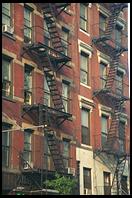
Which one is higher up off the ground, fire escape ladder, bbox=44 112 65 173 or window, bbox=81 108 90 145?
window, bbox=81 108 90 145

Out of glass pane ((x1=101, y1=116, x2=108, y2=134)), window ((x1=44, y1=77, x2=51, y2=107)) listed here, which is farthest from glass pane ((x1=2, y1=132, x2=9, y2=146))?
glass pane ((x1=101, y1=116, x2=108, y2=134))

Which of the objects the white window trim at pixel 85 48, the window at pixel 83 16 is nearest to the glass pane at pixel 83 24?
the window at pixel 83 16

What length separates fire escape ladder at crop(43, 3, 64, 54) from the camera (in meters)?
29.5

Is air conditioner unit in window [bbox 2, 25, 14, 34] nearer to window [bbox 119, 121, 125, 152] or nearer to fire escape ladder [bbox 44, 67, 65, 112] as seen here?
fire escape ladder [bbox 44, 67, 65, 112]

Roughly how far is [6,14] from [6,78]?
139 inches

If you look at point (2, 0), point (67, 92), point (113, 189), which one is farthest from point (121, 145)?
point (2, 0)

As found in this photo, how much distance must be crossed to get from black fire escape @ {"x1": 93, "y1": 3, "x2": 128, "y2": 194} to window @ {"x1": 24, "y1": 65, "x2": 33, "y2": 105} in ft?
22.3

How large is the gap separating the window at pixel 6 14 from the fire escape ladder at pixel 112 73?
9927 millimetres

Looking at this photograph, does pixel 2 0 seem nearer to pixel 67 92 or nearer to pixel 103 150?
pixel 67 92

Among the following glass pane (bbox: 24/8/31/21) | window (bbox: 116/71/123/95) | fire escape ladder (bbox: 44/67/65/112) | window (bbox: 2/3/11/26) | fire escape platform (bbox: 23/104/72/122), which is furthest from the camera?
window (bbox: 116/71/123/95)

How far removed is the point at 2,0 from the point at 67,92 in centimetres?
748

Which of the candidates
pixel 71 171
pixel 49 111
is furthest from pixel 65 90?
pixel 71 171

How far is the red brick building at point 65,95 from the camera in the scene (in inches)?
1033

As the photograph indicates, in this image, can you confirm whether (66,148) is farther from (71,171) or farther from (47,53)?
(47,53)
